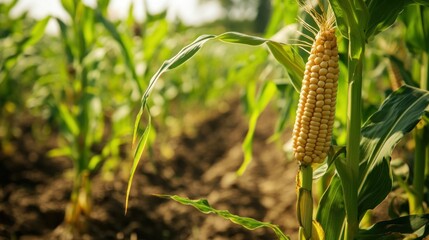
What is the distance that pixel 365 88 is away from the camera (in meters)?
3.68

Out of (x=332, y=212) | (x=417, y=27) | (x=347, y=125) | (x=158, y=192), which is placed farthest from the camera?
(x=158, y=192)

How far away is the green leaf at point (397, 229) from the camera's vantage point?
143 cm

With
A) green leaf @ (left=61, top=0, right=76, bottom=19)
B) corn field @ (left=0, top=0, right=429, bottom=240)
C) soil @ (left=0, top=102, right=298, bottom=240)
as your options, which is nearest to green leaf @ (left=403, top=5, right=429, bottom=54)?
Answer: corn field @ (left=0, top=0, right=429, bottom=240)

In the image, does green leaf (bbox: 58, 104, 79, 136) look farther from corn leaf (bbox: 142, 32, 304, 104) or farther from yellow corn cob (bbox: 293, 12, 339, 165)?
yellow corn cob (bbox: 293, 12, 339, 165)

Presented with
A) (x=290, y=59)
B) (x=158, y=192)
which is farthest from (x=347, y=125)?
(x=158, y=192)

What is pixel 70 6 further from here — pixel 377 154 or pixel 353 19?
pixel 377 154

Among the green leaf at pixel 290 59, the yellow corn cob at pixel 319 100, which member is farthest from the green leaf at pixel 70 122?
the yellow corn cob at pixel 319 100

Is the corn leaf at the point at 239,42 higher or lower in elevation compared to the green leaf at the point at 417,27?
lower

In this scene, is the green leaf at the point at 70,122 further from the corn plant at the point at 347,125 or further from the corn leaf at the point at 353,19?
the corn leaf at the point at 353,19

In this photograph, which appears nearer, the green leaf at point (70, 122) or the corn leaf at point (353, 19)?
the corn leaf at point (353, 19)

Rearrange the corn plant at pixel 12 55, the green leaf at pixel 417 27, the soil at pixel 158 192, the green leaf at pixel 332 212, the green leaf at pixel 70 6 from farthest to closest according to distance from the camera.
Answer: the soil at pixel 158 192 → the corn plant at pixel 12 55 → the green leaf at pixel 70 6 → the green leaf at pixel 417 27 → the green leaf at pixel 332 212

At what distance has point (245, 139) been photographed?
2186 millimetres

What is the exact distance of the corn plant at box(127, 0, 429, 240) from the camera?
1.27 metres

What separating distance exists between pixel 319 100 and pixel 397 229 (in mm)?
589
